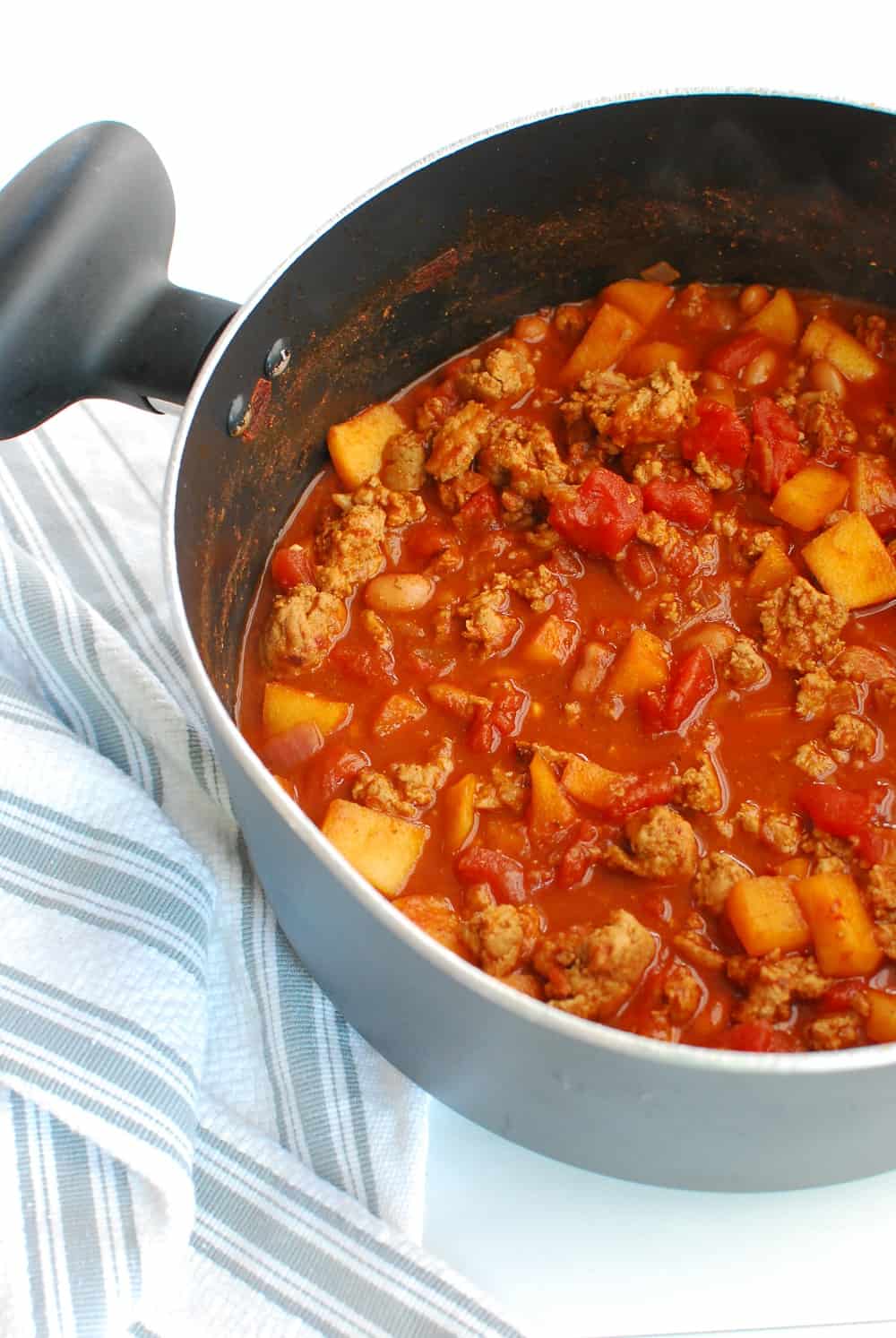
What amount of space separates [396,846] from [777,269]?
1.87 meters

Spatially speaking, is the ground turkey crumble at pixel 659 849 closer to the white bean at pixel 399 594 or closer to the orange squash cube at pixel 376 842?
the orange squash cube at pixel 376 842

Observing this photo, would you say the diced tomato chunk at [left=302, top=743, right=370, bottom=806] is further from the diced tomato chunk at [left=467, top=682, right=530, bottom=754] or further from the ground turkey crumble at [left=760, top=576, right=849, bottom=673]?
the ground turkey crumble at [left=760, top=576, right=849, bottom=673]

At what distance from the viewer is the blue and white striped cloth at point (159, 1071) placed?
2.62 m

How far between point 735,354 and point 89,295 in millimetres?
1589

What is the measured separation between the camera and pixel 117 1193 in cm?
268

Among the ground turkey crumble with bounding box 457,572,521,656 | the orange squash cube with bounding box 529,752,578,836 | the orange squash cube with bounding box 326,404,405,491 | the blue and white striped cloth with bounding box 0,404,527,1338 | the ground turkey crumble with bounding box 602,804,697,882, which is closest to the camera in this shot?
the blue and white striped cloth with bounding box 0,404,527,1338

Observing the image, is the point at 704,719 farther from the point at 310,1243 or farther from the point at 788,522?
the point at 310,1243

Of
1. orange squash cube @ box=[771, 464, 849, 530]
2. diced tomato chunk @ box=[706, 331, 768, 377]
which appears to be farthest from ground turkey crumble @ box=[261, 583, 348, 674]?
diced tomato chunk @ box=[706, 331, 768, 377]

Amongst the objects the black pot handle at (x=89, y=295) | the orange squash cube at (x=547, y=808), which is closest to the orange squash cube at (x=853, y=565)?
the orange squash cube at (x=547, y=808)

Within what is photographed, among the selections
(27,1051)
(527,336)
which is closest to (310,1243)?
(27,1051)

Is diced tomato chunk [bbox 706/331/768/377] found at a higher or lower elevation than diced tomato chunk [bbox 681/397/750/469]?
higher

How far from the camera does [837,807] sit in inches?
113

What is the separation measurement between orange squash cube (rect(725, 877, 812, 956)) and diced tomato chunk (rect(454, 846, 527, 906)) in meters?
0.40

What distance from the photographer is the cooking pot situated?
7.19 ft
